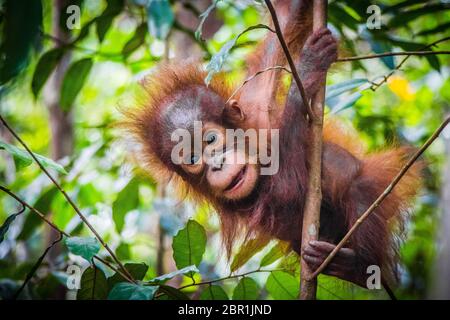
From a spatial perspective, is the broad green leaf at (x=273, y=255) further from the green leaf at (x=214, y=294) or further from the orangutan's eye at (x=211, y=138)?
the orangutan's eye at (x=211, y=138)

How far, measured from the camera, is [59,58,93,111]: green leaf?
3010mm

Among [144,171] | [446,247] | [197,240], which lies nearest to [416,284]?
[446,247]

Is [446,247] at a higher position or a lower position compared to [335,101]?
lower

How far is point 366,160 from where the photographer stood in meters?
2.62

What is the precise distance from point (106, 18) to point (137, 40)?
0.30 m

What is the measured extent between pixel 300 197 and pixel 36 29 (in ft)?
5.18

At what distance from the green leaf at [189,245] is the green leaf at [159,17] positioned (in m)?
0.92

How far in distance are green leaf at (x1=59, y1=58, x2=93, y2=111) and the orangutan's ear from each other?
3.31ft

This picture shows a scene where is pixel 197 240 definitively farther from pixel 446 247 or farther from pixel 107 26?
pixel 107 26

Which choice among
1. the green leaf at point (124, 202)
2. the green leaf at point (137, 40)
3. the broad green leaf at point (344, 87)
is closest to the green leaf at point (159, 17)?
the green leaf at point (137, 40)

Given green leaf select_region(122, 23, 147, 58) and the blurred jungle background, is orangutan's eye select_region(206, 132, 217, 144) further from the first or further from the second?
green leaf select_region(122, 23, 147, 58)

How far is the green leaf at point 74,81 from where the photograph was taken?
3010 millimetres

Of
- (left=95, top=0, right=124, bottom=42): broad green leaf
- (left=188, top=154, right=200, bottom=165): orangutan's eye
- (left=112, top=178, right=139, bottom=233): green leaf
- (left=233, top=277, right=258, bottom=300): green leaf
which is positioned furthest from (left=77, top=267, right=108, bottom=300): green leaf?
(left=95, top=0, right=124, bottom=42): broad green leaf

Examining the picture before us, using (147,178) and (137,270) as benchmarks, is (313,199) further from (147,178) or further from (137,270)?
(147,178)
